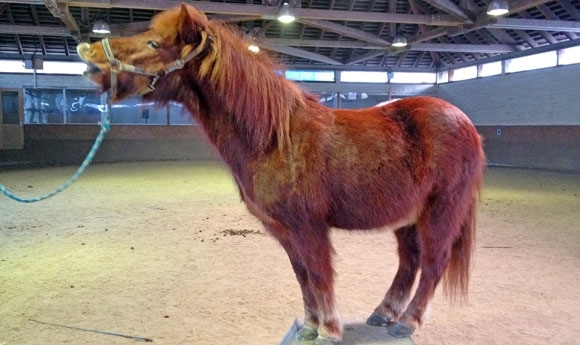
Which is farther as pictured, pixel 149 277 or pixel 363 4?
pixel 363 4

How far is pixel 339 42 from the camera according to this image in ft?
50.8

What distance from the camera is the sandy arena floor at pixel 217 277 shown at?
9.45ft

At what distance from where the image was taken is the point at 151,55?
175cm

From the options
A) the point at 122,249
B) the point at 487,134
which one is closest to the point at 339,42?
the point at 487,134

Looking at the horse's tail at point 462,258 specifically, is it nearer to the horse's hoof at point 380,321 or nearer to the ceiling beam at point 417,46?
the horse's hoof at point 380,321

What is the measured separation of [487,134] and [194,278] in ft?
51.6

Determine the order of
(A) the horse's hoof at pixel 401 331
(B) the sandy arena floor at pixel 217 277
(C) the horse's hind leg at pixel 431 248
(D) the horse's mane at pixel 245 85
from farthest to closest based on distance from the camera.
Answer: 1. (B) the sandy arena floor at pixel 217 277
2. (A) the horse's hoof at pixel 401 331
3. (C) the horse's hind leg at pixel 431 248
4. (D) the horse's mane at pixel 245 85

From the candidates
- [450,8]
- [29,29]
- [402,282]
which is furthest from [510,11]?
[29,29]

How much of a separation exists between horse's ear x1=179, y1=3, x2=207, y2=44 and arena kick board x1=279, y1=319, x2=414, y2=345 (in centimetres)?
147

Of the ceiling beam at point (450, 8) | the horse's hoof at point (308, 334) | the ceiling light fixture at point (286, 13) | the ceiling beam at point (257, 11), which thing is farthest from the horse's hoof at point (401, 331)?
the ceiling beam at point (450, 8)

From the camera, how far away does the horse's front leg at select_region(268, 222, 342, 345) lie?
191 cm

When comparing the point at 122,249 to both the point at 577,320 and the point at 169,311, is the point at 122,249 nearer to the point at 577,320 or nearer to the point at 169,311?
the point at 169,311

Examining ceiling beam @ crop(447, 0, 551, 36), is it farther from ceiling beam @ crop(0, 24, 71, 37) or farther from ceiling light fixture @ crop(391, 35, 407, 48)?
ceiling beam @ crop(0, 24, 71, 37)

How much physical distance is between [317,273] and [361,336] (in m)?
0.56
